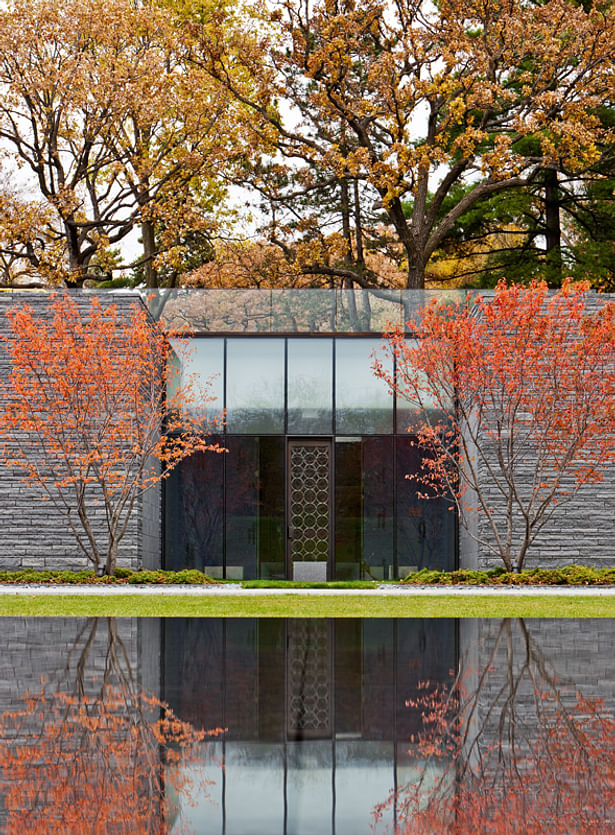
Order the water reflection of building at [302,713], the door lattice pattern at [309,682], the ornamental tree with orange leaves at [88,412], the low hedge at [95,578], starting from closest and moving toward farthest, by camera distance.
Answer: the water reflection of building at [302,713] → the door lattice pattern at [309,682] → the low hedge at [95,578] → the ornamental tree with orange leaves at [88,412]

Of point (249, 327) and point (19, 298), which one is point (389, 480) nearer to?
point (249, 327)

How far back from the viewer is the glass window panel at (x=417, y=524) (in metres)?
19.3

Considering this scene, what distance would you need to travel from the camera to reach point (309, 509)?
19375mm

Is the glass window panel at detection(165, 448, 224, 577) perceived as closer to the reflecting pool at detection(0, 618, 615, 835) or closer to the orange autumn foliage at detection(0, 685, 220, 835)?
the reflecting pool at detection(0, 618, 615, 835)

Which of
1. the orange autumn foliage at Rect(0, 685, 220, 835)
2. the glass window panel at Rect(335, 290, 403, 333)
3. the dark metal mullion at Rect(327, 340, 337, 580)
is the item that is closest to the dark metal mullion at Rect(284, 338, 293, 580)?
the dark metal mullion at Rect(327, 340, 337, 580)

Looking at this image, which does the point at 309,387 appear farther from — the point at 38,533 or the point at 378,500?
the point at 38,533

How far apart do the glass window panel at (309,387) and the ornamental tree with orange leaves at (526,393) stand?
241cm

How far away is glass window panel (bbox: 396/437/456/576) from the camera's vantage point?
19281mm

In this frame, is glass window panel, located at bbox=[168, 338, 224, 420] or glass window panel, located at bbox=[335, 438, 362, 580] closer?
glass window panel, located at bbox=[335, 438, 362, 580]

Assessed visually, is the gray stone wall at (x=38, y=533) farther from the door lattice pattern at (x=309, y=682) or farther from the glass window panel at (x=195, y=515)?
the door lattice pattern at (x=309, y=682)

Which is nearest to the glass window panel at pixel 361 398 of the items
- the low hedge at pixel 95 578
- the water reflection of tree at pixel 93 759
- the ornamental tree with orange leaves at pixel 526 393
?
the ornamental tree with orange leaves at pixel 526 393

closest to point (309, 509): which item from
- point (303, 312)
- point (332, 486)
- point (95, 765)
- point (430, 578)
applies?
point (332, 486)

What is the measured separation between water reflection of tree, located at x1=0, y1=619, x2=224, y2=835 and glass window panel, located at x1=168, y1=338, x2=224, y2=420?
552 inches

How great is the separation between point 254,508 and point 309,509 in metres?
1.07
